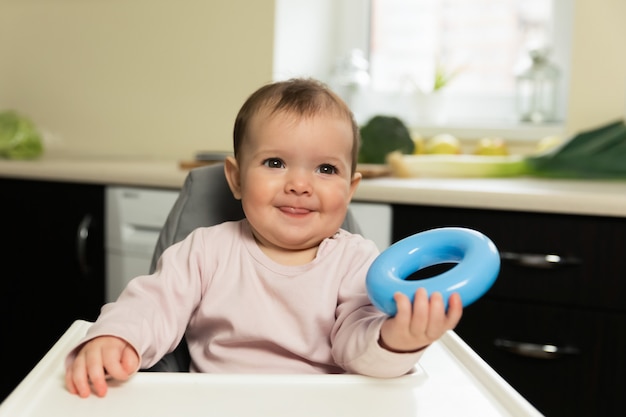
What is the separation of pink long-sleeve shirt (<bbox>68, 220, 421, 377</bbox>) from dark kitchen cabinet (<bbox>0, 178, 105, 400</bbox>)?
1189mm

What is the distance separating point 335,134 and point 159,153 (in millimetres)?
1764

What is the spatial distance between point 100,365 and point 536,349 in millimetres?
1175

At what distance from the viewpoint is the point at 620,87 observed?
89.0 inches

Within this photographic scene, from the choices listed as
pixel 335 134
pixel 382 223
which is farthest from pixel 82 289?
pixel 335 134

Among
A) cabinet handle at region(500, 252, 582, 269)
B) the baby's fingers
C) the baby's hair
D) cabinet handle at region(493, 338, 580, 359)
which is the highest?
the baby's hair

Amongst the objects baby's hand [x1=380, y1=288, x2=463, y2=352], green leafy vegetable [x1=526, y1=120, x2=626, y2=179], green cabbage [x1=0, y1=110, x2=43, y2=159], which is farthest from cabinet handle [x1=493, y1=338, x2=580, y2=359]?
green cabbage [x1=0, y1=110, x2=43, y2=159]

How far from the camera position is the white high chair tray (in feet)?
2.49

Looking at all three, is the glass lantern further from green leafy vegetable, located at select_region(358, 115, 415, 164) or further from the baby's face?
the baby's face

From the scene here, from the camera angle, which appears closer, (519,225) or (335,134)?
(335,134)

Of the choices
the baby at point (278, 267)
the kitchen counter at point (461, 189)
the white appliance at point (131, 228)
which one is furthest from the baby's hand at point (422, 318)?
the white appliance at point (131, 228)

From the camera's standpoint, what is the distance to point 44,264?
2295mm

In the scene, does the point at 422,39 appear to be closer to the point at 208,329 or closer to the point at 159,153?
the point at 159,153

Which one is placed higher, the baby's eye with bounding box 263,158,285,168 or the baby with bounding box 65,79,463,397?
the baby's eye with bounding box 263,158,285,168

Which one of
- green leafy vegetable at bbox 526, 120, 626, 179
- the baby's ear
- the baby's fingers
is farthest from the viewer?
green leafy vegetable at bbox 526, 120, 626, 179
